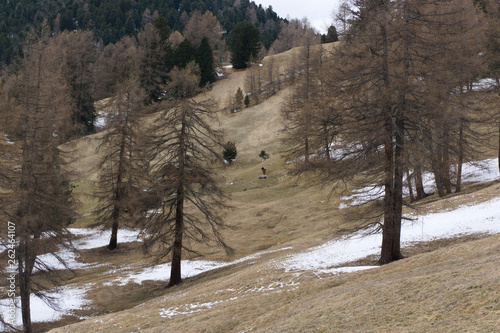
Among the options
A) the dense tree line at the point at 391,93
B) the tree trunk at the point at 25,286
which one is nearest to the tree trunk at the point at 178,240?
the tree trunk at the point at 25,286

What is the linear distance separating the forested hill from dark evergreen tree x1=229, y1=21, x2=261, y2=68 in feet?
145

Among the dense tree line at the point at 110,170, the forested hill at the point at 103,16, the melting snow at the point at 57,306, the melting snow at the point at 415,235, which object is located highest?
the forested hill at the point at 103,16

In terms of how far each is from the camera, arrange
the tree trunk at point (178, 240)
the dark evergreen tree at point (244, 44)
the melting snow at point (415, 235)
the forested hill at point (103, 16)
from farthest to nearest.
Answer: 1. the forested hill at point (103, 16)
2. the dark evergreen tree at point (244, 44)
3. the tree trunk at point (178, 240)
4. the melting snow at point (415, 235)

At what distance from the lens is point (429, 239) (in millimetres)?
17812

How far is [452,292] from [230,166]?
44.0 m

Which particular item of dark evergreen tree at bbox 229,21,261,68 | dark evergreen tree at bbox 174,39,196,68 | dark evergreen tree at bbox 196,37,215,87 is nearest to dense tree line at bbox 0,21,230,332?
dark evergreen tree at bbox 174,39,196,68

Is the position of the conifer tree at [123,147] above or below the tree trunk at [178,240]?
above

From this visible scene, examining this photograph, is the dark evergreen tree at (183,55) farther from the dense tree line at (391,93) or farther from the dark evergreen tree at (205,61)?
the dense tree line at (391,93)

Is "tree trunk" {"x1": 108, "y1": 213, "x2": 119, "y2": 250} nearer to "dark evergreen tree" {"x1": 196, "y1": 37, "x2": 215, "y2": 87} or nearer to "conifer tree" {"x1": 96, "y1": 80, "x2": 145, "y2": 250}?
"conifer tree" {"x1": 96, "y1": 80, "x2": 145, "y2": 250}

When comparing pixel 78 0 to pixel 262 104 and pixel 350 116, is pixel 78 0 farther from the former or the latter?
pixel 350 116

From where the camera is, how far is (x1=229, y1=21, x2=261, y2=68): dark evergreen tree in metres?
90.3

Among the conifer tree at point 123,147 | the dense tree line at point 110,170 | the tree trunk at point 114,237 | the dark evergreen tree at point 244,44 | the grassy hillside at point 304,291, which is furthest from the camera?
the dark evergreen tree at point 244,44

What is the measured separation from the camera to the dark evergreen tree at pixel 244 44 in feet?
296

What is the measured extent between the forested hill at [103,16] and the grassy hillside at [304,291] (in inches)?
4536
